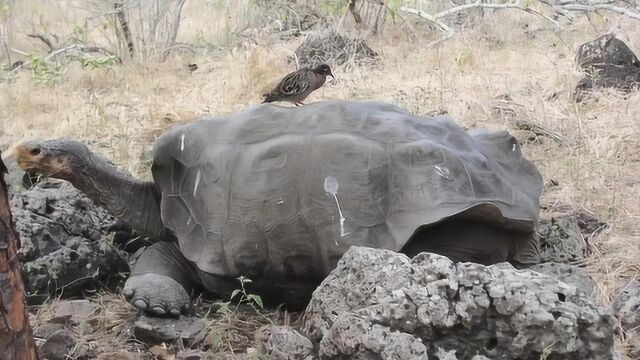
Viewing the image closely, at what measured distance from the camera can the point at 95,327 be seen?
10.8 ft

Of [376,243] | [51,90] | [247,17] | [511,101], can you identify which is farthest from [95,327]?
[247,17]

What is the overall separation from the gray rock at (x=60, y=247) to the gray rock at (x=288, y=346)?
1415 mm

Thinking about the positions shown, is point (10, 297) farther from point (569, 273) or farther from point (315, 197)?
point (569, 273)

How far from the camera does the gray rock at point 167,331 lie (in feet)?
10.2

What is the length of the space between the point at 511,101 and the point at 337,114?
3265 millimetres

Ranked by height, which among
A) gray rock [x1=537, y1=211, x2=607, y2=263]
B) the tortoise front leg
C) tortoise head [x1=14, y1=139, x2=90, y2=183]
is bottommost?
gray rock [x1=537, y1=211, x2=607, y2=263]

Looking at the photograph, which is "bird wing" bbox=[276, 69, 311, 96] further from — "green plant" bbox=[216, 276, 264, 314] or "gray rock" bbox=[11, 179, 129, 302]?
"green plant" bbox=[216, 276, 264, 314]

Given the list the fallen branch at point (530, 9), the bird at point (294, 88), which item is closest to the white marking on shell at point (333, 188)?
the bird at point (294, 88)

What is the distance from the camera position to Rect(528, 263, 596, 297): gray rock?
3.21 meters

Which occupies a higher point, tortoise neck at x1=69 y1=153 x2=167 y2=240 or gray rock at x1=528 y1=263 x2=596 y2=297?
tortoise neck at x1=69 y1=153 x2=167 y2=240

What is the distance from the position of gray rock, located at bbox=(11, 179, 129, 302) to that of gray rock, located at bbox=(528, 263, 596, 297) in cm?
190

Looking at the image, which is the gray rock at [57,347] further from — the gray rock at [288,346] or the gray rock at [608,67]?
the gray rock at [608,67]

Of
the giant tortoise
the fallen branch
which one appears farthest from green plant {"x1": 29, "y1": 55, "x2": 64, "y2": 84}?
the giant tortoise

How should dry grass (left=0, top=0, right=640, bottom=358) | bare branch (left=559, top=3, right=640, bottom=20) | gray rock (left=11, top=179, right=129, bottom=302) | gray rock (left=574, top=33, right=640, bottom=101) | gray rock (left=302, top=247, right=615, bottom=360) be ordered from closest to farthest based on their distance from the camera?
gray rock (left=302, top=247, right=615, bottom=360), gray rock (left=11, top=179, right=129, bottom=302), dry grass (left=0, top=0, right=640, bottom=358), gray rock (left=574, top=33, right=640, bottom=101), bare branch (left=559, top=3, right=640, bottom=20)
